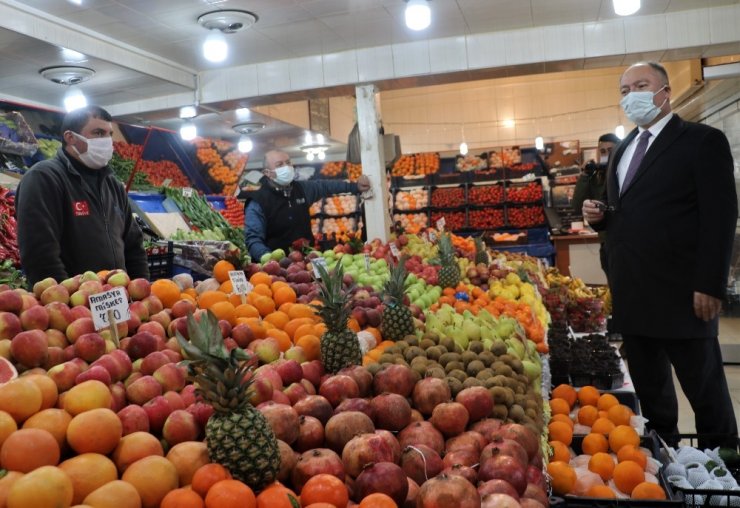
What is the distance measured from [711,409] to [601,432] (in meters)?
0.67

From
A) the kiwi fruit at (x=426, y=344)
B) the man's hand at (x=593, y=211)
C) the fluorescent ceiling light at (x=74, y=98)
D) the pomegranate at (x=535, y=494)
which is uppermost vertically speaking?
the fluorescent ceiling light at (x=74, y=98)

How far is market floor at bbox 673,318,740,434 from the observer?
16.3 feet

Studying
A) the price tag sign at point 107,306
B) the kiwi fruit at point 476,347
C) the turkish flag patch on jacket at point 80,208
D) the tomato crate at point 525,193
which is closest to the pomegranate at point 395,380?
the kiwi fruit at point 476,347

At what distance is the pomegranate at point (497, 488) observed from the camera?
1.46 metres

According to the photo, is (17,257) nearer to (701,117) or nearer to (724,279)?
(724,279)

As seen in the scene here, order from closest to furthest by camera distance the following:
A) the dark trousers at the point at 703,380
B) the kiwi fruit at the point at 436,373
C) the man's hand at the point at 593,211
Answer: the kiwi fruit at the point at 436,373 < the dark trousers at the point at 703,380 < the man's hand at the point at 593,211

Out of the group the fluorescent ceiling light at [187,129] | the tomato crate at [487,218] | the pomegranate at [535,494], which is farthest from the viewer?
the tomato crate at [487,218]

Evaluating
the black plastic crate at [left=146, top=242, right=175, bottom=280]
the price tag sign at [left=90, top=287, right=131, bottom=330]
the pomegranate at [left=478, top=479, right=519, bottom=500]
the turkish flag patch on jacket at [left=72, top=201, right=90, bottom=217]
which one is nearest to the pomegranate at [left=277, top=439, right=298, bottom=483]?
the pomegranate at [left=478, top=479, right=519, bottom=500]

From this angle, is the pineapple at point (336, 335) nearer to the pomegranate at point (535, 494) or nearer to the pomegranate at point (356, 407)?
the pomegranate at point (356, 407)

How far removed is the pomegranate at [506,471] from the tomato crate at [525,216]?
1001cm

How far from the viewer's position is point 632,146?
3414mm

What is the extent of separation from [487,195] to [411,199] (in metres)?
1.43

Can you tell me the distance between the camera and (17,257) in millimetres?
4441

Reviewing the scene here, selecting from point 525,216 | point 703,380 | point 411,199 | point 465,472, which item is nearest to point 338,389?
point 465,472
